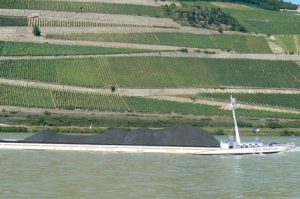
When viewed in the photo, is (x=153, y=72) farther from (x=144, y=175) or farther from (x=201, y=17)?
(x=144, y=175)

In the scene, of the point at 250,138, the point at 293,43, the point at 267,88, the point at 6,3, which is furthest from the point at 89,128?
the point at 293,43

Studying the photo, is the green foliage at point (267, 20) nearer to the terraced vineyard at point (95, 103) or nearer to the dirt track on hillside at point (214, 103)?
the dirt track on hillside at point (214, 103)

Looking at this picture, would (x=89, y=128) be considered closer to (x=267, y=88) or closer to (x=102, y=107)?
(x=102, y=107)

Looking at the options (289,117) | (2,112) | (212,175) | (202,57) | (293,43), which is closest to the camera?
(212,175)

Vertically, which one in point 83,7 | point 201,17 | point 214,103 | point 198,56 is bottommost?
point 214,103

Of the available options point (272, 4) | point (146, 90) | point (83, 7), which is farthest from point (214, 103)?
point (272, 4)

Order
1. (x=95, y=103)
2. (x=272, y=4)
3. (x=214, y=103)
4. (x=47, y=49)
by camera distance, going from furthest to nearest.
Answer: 1. (x=272, y=4)
2. (x=47, y=49)
3. (x=214, y=103)
4. (x=95, y=103)

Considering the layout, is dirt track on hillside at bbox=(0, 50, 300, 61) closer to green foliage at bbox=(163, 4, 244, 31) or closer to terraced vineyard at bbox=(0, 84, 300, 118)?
terraced vineyard at bbox=(0, 84, 300, 118)
